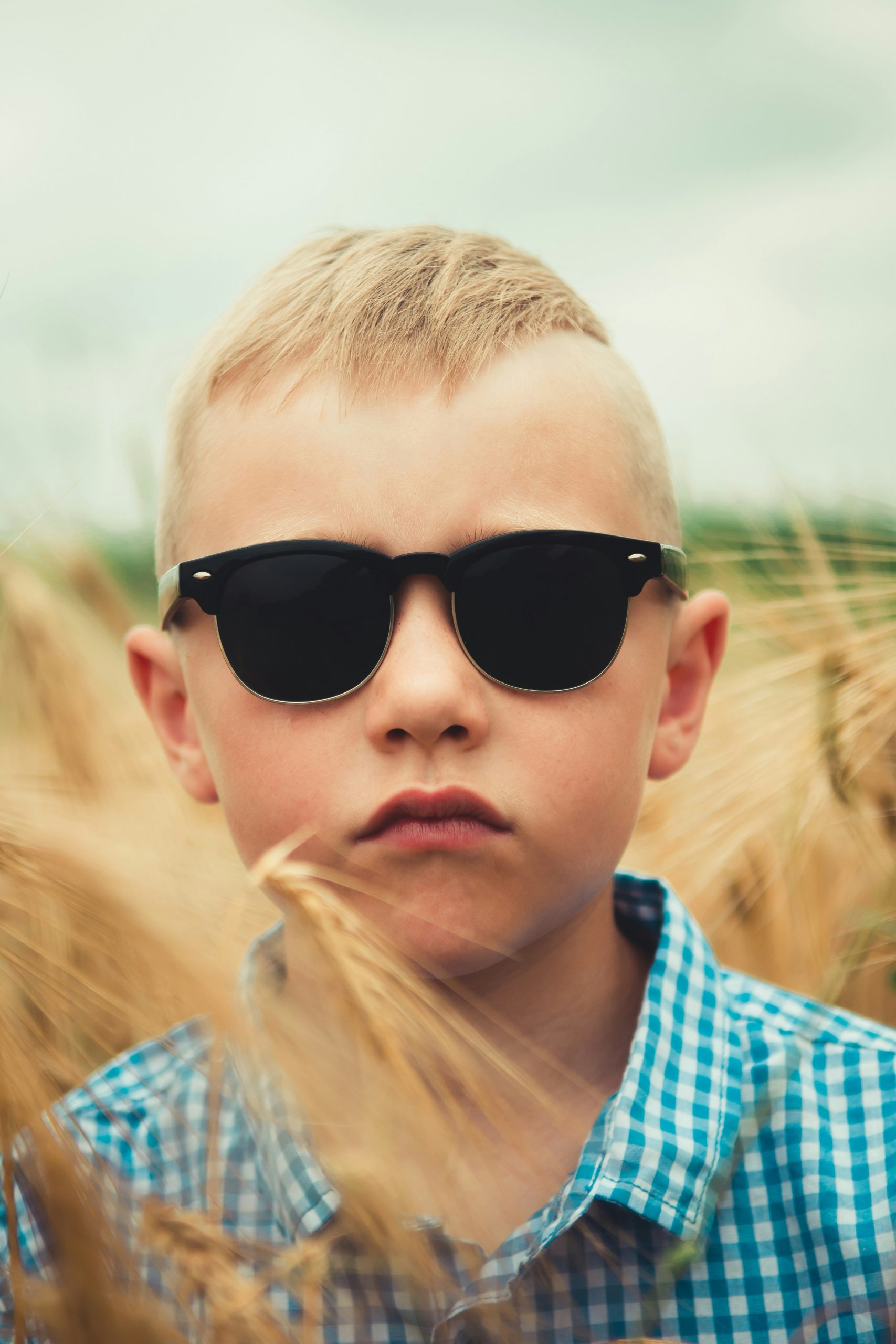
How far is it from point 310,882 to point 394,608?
1.21 ft

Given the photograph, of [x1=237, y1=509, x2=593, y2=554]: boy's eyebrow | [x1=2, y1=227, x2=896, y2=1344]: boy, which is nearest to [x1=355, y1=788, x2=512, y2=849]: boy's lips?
[x1=2, y1=227, x2=896, y2=1344]: boy

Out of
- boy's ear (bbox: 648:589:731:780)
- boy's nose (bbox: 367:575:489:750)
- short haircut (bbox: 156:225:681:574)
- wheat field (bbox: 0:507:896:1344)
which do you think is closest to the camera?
wheat field (bbox: 0:507:896:1344)

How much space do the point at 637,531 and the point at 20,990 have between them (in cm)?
80

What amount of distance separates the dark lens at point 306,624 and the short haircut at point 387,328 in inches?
7.7

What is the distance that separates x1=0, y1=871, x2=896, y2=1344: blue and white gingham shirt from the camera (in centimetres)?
108

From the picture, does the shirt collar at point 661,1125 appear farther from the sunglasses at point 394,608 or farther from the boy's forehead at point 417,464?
the boy's forehead at point 417,464

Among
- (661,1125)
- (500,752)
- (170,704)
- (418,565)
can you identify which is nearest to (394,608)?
(418,565)

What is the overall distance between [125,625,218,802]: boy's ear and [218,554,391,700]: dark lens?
24 cm

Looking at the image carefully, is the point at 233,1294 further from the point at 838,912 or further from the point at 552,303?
the point at 838,912

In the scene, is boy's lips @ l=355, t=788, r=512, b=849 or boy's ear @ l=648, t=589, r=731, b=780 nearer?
boy's lips @ l=355, t=788, r=512, b=849

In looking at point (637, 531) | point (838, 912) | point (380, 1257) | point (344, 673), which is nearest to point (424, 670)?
point (344, 673)

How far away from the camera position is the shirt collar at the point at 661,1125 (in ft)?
3.62

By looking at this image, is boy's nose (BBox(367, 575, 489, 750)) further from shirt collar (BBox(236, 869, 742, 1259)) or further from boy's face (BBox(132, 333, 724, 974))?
shirt collar (BBox(236, 869, 742, 1259))

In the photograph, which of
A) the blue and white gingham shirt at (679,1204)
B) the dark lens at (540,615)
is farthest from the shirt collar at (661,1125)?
the dark lens at (540,615)
